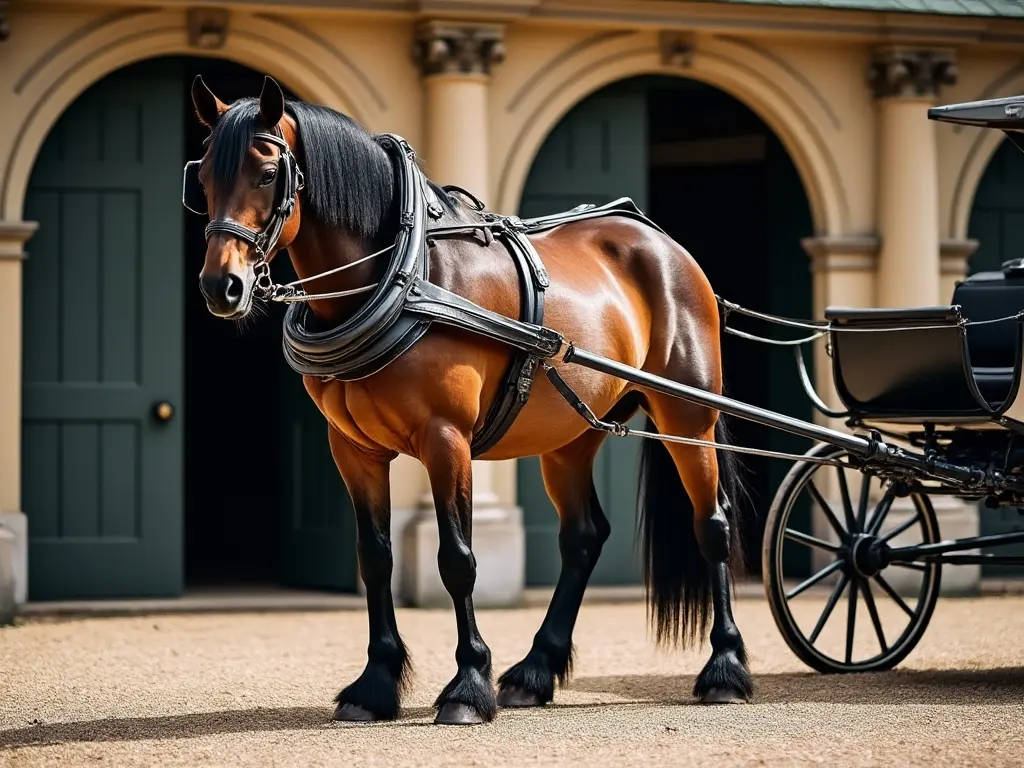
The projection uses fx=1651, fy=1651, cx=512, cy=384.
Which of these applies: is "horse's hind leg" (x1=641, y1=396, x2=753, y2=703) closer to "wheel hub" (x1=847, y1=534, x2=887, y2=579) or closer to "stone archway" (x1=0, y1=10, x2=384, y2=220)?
"wheel hub" (x1=847, y1=534, x2=887, y2=579)

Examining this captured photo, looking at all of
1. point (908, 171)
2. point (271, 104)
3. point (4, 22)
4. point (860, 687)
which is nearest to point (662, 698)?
point (860, 687)

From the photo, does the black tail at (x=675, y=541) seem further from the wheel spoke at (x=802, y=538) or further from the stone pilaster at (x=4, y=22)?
the stone pilaster at (x=4, y=22)

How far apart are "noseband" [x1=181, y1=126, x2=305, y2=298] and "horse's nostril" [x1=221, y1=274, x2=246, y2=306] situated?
92mm

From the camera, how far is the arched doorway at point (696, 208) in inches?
436

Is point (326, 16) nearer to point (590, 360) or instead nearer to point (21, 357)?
point (21, 357)

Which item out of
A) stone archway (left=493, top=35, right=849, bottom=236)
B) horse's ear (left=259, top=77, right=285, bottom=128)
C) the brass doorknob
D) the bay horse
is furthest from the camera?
stone archway (left=493, top=35, right=849, bottom=236)

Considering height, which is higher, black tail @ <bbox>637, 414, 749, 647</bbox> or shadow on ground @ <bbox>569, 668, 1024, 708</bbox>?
black tail @ <bbox>637, 414, 749, 647</bbox>

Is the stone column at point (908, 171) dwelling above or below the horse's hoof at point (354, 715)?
above

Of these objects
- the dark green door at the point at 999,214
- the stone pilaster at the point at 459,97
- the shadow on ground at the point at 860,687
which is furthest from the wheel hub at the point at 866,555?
the dark green door at the point at 999,214

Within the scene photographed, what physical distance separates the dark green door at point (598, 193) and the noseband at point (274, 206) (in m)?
5.66

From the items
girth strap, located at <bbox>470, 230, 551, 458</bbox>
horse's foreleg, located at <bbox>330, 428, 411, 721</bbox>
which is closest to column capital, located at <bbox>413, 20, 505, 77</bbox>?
girth strap, located at <bbox>470, 230, 551, 458</bbox>

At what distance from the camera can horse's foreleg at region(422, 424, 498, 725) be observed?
5566mm

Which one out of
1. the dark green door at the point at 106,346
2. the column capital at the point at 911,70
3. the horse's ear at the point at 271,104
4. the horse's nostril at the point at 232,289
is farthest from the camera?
the column capital at the point at 911,70

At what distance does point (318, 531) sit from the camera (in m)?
11.2
